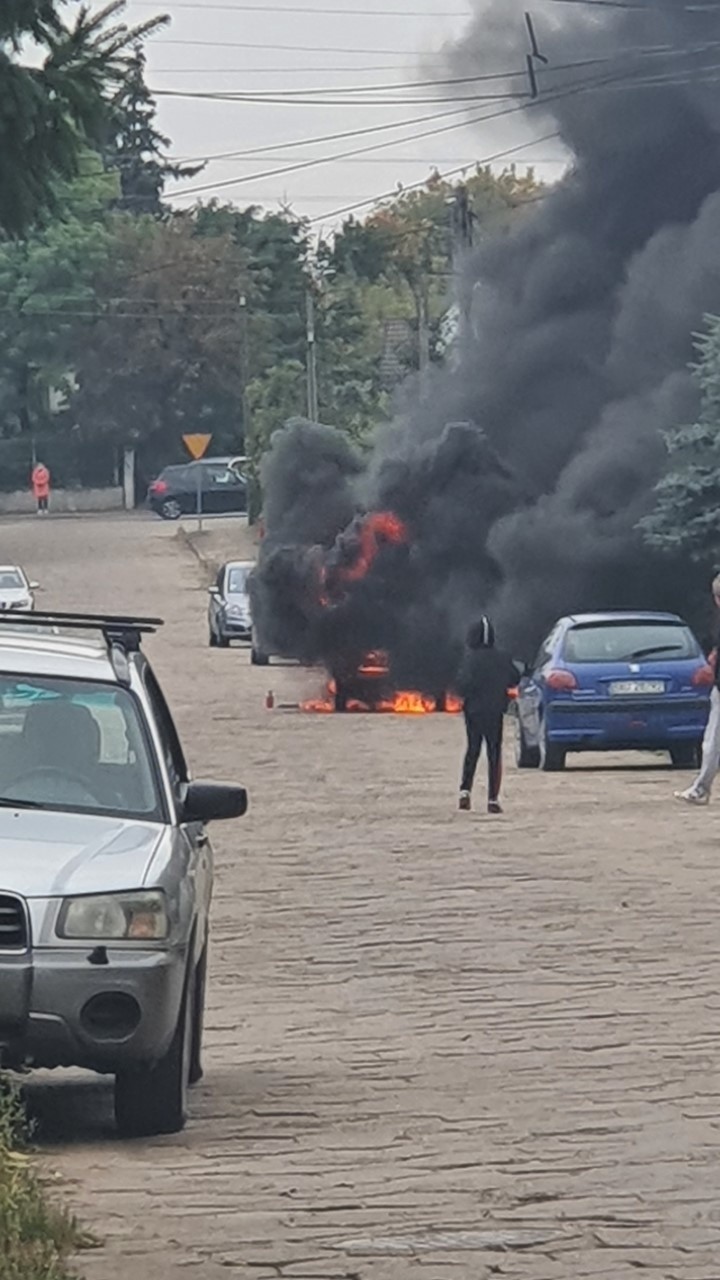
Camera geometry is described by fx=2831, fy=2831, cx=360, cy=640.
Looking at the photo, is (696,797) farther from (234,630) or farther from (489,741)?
(234,630)

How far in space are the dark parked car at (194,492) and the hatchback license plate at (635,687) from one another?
5556 cm

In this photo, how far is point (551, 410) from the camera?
46250 mm

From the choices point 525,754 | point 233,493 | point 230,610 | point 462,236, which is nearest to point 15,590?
point 230,610

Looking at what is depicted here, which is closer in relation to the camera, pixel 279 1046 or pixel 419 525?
pixel 279 1046

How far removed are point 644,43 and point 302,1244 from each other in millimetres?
38804

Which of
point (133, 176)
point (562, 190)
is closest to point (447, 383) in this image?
point (562, 190)

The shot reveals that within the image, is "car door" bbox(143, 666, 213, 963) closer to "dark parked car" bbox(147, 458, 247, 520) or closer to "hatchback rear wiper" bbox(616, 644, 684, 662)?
"hatchback rear wiper" bbox(616, 644, 684, 662)


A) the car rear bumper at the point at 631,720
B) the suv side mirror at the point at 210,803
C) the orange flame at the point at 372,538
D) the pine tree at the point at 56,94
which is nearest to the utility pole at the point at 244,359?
the orange flame at the point at 372,538

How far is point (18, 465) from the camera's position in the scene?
90.1m

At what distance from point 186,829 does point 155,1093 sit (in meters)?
1.13

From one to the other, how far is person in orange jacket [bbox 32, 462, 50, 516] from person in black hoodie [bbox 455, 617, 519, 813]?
61689mm

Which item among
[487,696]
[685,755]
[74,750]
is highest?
[74,750]

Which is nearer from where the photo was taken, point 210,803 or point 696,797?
point 210,803

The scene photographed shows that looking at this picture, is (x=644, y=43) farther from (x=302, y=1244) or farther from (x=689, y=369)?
(x=302, y=1244)
